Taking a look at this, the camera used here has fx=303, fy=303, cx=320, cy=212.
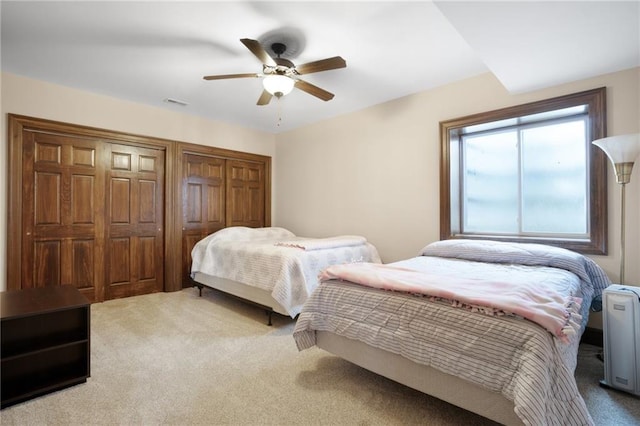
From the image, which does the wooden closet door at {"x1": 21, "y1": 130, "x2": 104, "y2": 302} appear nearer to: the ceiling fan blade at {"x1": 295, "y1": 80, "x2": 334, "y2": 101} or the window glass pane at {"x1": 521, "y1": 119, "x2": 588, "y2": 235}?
the ceiling fan blade at {"x1": 295, "y1": 80, "x2": 334, "y2": 101}

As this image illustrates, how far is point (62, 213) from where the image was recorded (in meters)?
3.53

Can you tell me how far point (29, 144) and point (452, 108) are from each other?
4.70 m

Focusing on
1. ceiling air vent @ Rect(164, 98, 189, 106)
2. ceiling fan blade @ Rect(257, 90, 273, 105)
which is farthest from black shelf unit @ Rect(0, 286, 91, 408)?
ceiling air vent @ Rect(164, 98, 189, 106)

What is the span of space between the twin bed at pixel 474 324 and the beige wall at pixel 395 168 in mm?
785

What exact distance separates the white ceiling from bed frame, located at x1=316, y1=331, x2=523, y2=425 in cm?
206

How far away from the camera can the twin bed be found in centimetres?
125

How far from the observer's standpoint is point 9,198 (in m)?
3.16

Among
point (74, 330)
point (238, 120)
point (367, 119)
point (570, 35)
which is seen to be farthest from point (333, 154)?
point (74, 330)

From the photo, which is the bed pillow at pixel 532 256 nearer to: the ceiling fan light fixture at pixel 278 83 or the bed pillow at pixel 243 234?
the ceiling fan light fixture at pixel 278 83

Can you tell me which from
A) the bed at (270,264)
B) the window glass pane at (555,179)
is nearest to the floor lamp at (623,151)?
the window glass pane at (555,179)

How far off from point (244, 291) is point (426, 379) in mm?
2274

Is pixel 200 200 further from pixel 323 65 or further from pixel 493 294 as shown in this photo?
pixel 493 294

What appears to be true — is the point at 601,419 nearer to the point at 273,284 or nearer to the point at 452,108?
the point at 273,284

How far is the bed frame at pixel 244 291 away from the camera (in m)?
3.07
